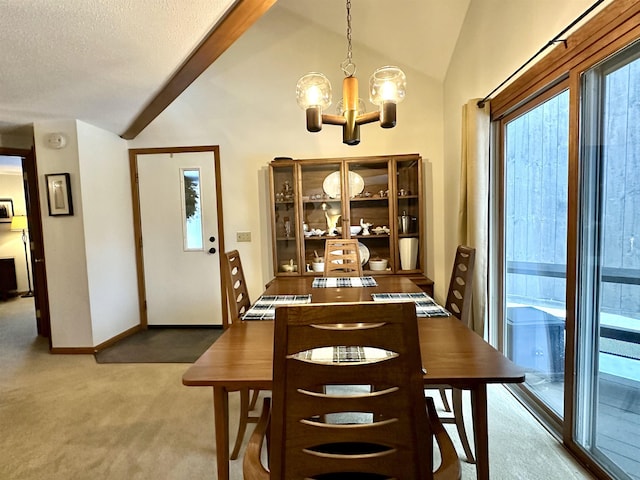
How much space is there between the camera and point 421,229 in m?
3.54

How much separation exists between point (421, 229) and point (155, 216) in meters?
2.95

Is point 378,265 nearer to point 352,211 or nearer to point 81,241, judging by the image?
point 352,211

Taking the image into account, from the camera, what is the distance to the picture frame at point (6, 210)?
600cm

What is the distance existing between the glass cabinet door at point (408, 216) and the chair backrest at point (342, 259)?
77 centimetres

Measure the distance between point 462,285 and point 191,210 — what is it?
3054 mm

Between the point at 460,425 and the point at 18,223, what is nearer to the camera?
the point at 460,425

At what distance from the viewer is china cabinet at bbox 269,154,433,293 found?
351 cm

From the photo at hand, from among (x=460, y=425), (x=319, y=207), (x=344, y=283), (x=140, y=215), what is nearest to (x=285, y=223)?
(x=319, y=207)

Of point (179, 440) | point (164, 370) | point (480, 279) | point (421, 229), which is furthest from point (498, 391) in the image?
point (164, 370)

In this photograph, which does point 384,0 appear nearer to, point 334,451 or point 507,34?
point 507,34

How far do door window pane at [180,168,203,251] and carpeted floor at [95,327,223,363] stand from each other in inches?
37.2

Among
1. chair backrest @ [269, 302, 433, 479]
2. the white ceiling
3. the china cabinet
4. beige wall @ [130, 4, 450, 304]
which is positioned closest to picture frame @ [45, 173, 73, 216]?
the white ceiling

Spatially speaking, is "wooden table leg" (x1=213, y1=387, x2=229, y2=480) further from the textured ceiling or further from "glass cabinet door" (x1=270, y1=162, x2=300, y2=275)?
"glass cabinet door" (x1=270, y1=162, x2=300, y2=275)

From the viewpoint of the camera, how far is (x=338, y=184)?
3.62m
